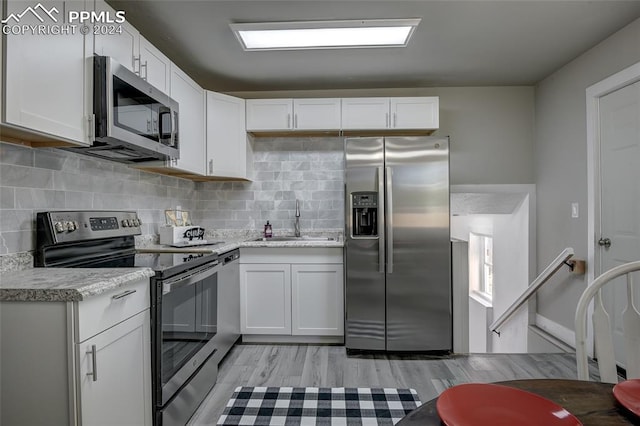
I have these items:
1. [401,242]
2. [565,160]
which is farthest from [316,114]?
[565,160]

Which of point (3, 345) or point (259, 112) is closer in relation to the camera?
point (3, 345)

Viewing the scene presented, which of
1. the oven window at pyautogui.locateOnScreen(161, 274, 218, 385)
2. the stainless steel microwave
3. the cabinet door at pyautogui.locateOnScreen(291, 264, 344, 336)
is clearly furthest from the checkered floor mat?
the stainless steel microwave

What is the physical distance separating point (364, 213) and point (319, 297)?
0.84 metres

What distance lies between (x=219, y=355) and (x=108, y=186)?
140cm

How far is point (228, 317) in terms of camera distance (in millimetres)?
2693

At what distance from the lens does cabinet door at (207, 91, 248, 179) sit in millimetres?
3041

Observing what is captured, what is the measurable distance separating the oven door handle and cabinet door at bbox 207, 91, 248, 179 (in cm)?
104

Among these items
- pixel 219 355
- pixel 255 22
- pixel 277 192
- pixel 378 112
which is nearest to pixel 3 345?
pixel 219 355

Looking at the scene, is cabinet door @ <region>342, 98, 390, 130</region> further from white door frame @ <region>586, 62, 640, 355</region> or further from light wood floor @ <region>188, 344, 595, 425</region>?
light wood floor @ <region>188, 344, 595, 425</region>

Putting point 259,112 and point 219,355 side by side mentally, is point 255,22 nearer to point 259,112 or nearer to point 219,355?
point 259,112

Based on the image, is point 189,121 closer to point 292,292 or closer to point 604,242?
point 292,292

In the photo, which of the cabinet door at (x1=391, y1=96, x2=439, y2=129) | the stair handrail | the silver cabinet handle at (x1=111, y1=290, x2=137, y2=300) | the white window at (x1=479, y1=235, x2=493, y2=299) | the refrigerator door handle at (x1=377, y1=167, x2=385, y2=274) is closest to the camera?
the silver cabinet handle at (x1=111, y1=290, x2=137, y2=300)

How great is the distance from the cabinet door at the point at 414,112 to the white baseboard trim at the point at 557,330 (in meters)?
2.15

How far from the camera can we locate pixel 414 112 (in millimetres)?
3227
